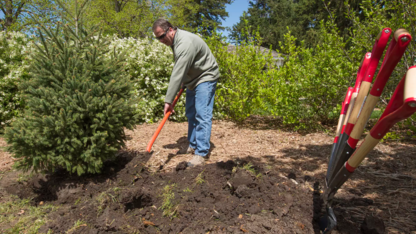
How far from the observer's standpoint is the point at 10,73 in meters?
5.21

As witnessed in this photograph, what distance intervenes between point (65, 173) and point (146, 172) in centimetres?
95

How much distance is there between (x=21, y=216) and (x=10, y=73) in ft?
13.4

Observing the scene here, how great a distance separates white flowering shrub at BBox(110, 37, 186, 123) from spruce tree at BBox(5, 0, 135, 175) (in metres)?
3.37

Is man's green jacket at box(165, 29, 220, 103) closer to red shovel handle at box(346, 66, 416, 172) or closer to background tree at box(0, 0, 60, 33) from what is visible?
red shovel handle at box(346, 66, 416, 172)

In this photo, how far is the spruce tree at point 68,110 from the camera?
8.21 feet

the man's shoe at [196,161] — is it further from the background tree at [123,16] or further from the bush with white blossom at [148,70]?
the background tree at [123,16]

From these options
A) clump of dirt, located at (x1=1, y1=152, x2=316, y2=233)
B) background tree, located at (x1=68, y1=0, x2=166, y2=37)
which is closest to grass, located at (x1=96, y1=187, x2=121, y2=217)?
clump of dirt, located at (x1=1, y1=152, x2=316, y2=233)

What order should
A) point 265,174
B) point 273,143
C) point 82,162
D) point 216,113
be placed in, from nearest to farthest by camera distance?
point 82,162 → point 265,174 → point 273,143 → point 216,113

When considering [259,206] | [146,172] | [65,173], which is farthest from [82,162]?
[259,206]

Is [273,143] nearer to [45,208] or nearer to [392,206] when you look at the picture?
[392,206]

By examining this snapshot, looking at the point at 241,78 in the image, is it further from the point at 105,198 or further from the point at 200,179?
the point at 105,198

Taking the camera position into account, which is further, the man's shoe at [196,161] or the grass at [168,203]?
the man's shoe at [196,161]

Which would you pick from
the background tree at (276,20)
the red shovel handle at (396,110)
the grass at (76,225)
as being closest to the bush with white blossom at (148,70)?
the grass at (76,225)

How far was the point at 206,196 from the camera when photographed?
8.46 ft
